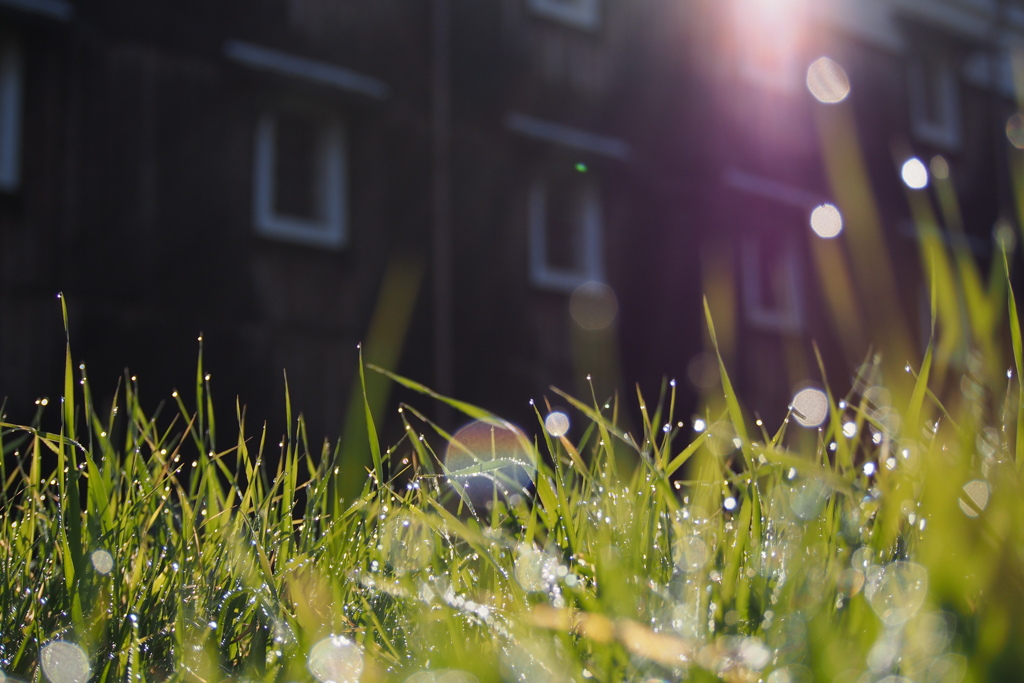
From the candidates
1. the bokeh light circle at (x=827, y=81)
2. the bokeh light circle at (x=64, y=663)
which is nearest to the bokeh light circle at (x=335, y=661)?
the bokeh light circle at (x=64, y=663)

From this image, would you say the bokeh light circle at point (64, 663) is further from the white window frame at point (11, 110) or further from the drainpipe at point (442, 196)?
the drainpipe at point (442, 196)

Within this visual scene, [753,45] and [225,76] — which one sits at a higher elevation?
[753,45]

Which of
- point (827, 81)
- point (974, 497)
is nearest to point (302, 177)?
point (827, 81)

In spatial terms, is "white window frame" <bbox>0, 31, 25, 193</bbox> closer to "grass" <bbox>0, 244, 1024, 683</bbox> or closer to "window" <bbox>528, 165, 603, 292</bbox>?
"window" <bbox>528, 165, 603, 292</bbox>

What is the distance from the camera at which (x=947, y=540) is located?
0.82 meters

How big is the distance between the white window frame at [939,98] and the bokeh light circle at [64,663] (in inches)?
602

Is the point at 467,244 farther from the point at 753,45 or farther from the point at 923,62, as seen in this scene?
the point at 923,62

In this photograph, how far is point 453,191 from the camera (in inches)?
365

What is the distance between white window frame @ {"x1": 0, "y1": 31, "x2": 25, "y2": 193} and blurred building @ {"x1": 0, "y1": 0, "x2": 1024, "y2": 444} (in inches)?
1.1

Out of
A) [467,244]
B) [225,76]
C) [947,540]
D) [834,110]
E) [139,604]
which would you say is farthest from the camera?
[834,110]

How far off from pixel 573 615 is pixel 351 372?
296 inches

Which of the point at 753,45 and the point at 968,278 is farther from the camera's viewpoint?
the point at 753,45

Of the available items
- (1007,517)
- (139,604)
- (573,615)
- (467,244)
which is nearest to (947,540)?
(1007,517)

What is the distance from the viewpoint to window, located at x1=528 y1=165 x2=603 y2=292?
404 inches
